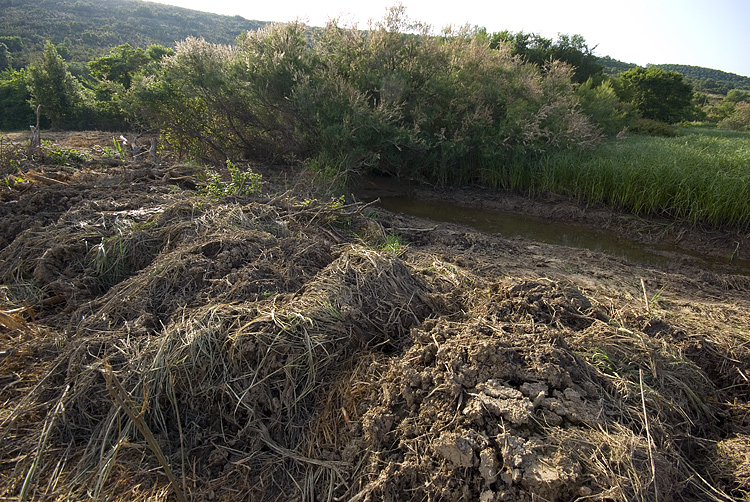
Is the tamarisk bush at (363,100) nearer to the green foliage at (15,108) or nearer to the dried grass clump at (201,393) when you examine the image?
the dried grass clump at (201,393)

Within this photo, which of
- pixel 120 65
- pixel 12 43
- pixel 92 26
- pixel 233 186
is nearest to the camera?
pixel 233 186

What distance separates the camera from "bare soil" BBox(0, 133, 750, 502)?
1.73 m

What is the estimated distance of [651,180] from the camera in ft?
22.3

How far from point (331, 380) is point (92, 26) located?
169 feet

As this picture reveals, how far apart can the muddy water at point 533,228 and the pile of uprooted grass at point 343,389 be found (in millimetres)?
3453

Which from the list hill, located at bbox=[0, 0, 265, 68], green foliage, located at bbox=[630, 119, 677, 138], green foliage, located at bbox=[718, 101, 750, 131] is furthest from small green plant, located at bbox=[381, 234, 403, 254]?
hill, located at bbox=[0, 0, 265, 68]

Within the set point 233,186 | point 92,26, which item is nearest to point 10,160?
point 233,186

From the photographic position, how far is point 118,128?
1251cm

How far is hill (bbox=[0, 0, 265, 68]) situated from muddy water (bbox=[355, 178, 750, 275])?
94.3 feet

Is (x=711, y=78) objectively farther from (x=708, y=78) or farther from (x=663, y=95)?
(x=663, y=95)

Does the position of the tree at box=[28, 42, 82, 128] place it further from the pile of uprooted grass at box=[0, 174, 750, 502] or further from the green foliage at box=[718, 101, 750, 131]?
the green foliage at box=[718, 101, 750, 131]

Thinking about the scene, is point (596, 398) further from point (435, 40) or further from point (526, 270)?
point (435, 40)

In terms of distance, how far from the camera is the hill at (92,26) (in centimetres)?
3033

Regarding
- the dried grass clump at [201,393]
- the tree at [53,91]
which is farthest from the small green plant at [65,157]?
the tree at [53,91]
